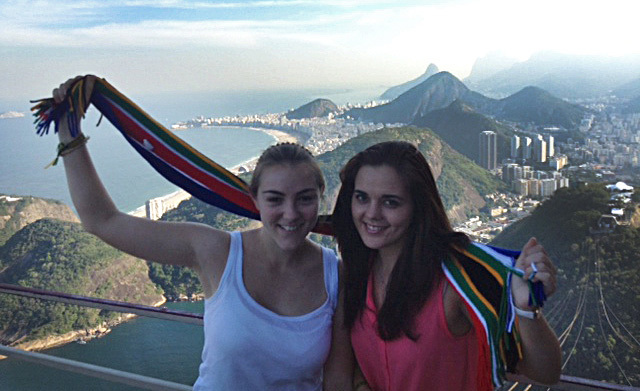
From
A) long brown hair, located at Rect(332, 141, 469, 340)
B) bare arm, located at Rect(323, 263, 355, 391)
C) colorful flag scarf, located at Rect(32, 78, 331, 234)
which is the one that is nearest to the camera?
long brown hair, located at Rect(332, 141, 469, 340)

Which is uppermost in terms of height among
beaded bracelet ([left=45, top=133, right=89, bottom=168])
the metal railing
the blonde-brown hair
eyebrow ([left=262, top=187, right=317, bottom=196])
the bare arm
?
beaded bracelet ([left=45, top=133, right=89, bottom=168])

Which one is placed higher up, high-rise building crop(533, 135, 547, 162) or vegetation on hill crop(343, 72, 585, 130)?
vegetation on hill crop(343, 72, 585, 130)

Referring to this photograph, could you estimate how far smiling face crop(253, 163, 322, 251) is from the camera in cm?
134

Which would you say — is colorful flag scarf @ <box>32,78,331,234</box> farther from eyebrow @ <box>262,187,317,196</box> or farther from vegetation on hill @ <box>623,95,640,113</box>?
vegetation on hill @ <box>623,95,640,113</box>

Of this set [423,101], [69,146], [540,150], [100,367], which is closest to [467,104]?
[423,101]

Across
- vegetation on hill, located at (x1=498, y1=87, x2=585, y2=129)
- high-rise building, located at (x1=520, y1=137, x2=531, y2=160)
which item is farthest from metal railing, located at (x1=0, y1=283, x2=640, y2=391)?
vegetation on hill, located at (x1=498, y1=87, x2=585, y2=129)

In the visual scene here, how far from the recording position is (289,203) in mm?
1340

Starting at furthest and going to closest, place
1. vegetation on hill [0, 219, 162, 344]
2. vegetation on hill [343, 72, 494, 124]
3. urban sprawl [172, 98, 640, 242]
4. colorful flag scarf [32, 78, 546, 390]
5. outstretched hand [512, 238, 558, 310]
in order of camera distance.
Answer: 1. vegetation on hill [343, 72, 494, 124]
2. urban sprawl [172, 98, 640, 242]
3. vegetation on hill [0, 219, 162, 344]
4. colorful flag scarf [32, 78, 546, 390]
5. outstretched hand [512, 238, 558, 310]

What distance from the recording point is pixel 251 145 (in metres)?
47.2

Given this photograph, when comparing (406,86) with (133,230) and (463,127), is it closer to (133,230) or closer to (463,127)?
(463,127)

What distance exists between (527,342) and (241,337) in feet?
1.98

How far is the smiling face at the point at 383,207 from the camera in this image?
128cm

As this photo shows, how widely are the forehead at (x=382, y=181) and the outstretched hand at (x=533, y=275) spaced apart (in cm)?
32

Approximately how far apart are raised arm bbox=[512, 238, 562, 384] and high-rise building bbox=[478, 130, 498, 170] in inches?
1390
